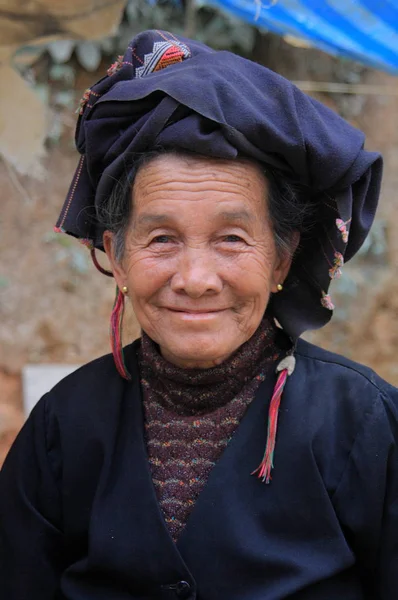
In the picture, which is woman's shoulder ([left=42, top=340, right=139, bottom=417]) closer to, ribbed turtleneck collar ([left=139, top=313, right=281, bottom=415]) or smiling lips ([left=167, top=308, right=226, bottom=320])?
ribbed turtleneck collar ([left=139, top=313, right=281, bottom=415])

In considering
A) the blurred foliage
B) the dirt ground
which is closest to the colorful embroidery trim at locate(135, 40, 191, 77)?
the blurred foliage

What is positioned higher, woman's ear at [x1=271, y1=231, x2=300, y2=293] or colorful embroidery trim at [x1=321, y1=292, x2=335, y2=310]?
woman's ear at [x1=271, y1=231, x2=300, y2=293]

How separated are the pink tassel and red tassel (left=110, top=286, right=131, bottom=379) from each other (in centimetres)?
46

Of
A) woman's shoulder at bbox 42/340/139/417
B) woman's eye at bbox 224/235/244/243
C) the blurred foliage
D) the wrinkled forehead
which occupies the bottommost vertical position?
woman's shoulder at bbox 42/340/139/417

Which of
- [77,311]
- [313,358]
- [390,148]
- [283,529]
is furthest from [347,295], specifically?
[283,529]

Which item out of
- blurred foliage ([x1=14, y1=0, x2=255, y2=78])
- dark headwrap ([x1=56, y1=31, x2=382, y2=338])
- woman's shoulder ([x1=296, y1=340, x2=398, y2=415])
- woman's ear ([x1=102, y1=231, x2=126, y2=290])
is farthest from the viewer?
blurred foliage ([x1=14, y1=0, x2=255, y2=78])

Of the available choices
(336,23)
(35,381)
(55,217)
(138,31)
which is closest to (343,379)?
(336,23)

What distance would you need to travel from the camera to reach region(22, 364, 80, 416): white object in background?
4.19 m

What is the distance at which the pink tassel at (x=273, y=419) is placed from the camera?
1.96 meters

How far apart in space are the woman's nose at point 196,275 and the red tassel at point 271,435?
345mm

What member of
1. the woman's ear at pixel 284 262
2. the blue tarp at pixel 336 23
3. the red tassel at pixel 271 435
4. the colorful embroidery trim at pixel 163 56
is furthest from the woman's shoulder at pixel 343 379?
the blue tarp at pixel 336 23

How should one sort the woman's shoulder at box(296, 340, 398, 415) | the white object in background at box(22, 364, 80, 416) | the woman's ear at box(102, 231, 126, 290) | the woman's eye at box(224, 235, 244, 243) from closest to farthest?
the woman's eye at box(224, 235, 244, 243) < the woman's shoulder at box(296, 340, 398, 415) < the woman's ear at box(102, 231, 126, 290) < the white object in background at box(22, 364, 80, 416)

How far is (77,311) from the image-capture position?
14.3ft

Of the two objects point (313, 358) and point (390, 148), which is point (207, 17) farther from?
point (313, 358)
